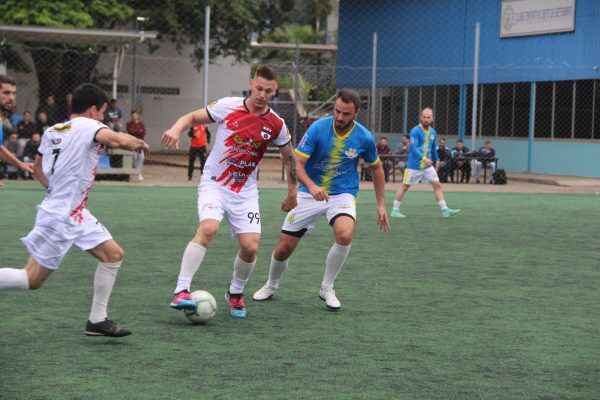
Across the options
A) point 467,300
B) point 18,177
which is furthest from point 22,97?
point 467,300

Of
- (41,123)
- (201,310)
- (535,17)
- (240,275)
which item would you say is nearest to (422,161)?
(240,275)

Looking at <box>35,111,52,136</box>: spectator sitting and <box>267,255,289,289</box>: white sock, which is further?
<box>35,111,52,136</box>: spectator sitting

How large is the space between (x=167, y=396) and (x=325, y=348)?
1.66 metres

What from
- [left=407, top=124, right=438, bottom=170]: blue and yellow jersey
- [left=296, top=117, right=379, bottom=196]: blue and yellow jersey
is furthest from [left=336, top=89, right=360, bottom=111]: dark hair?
[left=407, top=124, right=438, bottom=170]: blue and yellow jersey

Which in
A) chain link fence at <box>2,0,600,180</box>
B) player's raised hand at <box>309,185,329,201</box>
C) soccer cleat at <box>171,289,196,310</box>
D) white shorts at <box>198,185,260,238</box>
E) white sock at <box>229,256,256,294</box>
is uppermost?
chain link fence at <box>2,0,600,180</box>

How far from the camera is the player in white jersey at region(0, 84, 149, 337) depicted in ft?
22.0

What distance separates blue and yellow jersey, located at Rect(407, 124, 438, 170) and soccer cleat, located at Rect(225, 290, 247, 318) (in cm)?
1051

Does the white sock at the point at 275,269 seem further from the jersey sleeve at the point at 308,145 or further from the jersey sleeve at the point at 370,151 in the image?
the jersey sleeve at the point at 370,151

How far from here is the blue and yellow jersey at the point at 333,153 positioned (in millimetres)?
8922

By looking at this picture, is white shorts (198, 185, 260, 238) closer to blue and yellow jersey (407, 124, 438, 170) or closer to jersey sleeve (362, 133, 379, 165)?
jersey sleeve (362, 133, 379, 165)

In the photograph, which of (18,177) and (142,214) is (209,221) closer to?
(142,214)

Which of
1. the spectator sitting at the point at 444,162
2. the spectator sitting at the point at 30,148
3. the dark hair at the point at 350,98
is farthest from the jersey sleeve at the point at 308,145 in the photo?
the spectator sitting at the point at 444,162

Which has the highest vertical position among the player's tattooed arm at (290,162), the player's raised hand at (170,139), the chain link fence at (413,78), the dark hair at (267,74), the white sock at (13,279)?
the chain link fence at (413,78)

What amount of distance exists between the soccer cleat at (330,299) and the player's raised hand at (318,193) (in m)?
0.78
